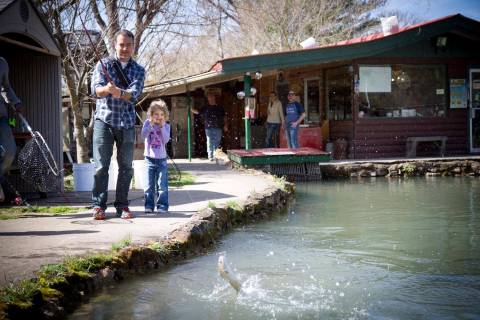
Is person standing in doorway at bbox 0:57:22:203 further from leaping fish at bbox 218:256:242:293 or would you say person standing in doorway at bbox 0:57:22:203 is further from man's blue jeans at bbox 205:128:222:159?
man's blue jeans at bbox 205:128:222:159

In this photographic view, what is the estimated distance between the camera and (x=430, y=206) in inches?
324

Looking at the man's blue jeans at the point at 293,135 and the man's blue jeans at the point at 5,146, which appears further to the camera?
the man's blue jeans at the point at 293,135

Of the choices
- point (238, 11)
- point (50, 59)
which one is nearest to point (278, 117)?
point (50, 59)

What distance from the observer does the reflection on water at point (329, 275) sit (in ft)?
Answer: 11.7

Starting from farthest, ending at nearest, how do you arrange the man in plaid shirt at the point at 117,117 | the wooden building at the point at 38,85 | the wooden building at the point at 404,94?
the wooden building at the point at 404,94 < the wooden building at the point at 38,85 < the man in plaid shirt at the point at 117,117

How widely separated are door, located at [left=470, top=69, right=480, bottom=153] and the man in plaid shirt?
11.9 m

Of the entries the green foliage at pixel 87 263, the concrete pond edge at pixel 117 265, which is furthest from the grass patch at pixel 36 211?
the green foliage at pixel 87 263

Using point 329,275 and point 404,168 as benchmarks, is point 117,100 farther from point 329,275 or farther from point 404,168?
point 404,168

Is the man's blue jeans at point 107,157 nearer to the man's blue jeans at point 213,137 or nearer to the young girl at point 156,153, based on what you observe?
the young girl at point 156,153

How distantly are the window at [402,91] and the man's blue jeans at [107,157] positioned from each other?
9590 mm

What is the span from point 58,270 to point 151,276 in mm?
891

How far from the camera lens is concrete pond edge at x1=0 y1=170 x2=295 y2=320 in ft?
10.4

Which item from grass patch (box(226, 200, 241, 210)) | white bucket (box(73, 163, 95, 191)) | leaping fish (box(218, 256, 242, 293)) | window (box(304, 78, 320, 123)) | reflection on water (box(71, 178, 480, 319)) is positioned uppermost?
window (box(304, 78, 320, 123))

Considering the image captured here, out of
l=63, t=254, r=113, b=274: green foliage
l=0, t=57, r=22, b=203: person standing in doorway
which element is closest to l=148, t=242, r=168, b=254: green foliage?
l=63, t=254, r=113, b=274: green foliage
